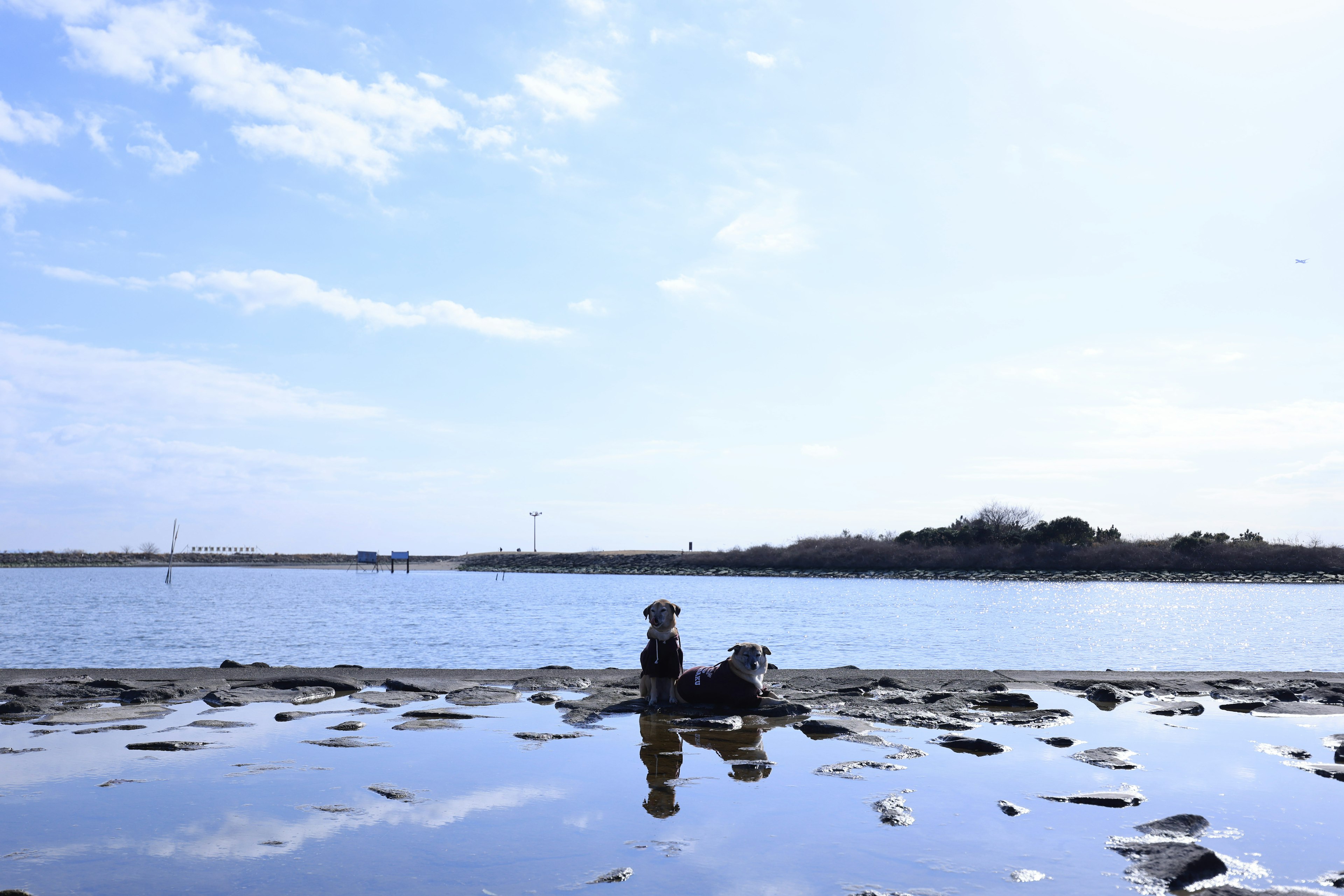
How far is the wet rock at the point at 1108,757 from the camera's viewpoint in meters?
7.61

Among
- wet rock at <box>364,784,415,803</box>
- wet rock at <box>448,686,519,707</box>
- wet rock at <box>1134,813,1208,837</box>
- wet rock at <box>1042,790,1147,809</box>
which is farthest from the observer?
wet rock at <box>448,686,519,707</box>

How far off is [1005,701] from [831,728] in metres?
3.56

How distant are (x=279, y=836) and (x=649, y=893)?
260 cm

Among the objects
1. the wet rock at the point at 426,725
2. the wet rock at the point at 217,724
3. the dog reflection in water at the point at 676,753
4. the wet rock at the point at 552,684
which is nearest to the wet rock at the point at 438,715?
the wet rock at the point at 426,725

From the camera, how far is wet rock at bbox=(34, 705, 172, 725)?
30.6ft

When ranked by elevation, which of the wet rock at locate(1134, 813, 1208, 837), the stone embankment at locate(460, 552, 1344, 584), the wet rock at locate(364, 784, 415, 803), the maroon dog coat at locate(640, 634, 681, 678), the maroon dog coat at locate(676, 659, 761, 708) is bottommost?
the stone embankment at locate(460, 552, 1344, 584)

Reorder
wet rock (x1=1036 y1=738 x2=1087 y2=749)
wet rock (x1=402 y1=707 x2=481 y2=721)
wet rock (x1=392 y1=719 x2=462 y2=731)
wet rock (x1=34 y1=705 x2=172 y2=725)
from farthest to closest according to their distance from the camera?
wet rock (x1=402 y1=707 x2=481 y2=721) → wet rock (x1=34 y1=705 x2=172 y2=725) → wet rock (x1=392 y1=719 x2=462 y2=731) → wet rock (x1=1036 y1=738 x2=1087 y2=749)

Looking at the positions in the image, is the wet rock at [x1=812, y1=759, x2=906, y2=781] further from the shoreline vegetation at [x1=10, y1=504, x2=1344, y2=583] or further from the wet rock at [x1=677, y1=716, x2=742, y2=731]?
the shoreline vegetation at [x1=10, y1=504, x2=1344, y2=583]

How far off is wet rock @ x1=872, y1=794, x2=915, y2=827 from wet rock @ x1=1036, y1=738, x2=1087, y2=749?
2927 millimetres

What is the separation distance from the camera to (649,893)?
15.1 feet

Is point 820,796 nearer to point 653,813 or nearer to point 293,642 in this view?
point 653,813

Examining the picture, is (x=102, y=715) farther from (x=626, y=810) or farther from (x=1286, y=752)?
(x=1286, y=752)

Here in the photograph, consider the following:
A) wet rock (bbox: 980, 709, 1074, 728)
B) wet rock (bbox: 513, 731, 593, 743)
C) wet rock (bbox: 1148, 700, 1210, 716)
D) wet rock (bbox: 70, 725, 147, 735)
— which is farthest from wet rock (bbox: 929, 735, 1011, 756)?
wet rock (bbox: 70, 725, 147, 735)

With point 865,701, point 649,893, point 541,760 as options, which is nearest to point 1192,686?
point 865,701
